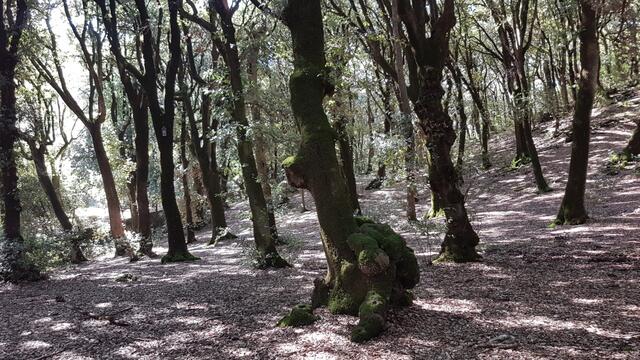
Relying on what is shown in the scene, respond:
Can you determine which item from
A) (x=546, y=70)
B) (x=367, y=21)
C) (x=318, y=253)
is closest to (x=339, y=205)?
(x=318, y=253)

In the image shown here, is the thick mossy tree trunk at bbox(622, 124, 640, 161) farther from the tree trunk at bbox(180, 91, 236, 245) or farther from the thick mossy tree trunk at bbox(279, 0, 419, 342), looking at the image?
the tree trunk at bbox(180, 91, 236, 245)

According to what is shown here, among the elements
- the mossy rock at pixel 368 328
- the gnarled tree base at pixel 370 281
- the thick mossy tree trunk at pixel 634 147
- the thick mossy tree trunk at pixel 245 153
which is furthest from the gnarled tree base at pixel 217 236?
the thick mossy tree trunk at pixel 634 147

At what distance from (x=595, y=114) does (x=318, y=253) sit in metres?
22.4

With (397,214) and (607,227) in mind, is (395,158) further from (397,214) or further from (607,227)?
(397,214)

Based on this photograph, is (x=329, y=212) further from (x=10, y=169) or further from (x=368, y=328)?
(x=10, y=169)

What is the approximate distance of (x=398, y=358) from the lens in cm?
488

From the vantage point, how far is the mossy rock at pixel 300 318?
6258mm

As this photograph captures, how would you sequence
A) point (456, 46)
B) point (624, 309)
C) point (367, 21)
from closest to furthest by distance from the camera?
point (624, 309) → point (367, 21) → point (456, 46)

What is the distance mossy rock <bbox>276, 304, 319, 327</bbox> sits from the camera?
6.26 meters

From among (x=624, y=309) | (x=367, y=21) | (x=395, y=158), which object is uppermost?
(x=367, y=21)

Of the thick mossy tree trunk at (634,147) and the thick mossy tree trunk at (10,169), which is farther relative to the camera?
the thick mossy tree trunk at (634,147)

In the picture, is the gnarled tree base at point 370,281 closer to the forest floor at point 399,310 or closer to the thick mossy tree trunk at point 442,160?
the forest floor at point 399,310

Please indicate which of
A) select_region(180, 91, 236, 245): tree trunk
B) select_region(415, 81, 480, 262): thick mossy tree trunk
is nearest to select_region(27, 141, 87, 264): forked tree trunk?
select_region(180, 91, 236, 245): tree trunk

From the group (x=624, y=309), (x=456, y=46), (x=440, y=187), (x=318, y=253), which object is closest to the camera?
(x=624, y=309)
